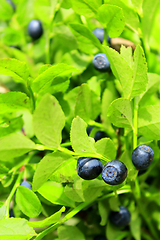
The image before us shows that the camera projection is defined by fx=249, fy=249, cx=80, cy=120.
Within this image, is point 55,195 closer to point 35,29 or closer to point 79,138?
point 79,138

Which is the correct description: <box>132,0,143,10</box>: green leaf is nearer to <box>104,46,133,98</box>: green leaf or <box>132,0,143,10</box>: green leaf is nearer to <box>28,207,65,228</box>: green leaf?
<box>104,46,133,98</box>: green leaf

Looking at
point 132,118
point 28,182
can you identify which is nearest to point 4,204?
point 28,182

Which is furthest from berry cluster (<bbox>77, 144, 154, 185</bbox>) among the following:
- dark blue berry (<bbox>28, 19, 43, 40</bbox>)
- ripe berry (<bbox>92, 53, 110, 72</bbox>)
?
dark blue berry (<bbox>28, 19, 43, 40</bbox>)

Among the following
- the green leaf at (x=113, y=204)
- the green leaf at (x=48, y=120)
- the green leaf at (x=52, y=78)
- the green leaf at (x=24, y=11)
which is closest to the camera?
the green leaf at (x=48, y=120)

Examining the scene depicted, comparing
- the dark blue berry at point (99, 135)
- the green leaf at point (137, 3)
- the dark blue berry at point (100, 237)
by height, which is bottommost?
the dark blue berry at point (100, 237)

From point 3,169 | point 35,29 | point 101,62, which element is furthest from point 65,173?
point 35,29

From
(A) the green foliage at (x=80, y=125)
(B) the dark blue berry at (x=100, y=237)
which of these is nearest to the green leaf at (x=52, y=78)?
(A) the green foliage at (x=80, y=125)

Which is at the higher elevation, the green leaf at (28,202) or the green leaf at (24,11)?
the green leaf at (24,11)

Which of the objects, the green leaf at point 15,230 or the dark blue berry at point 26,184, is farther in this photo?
the dark blue berry at point 26,184

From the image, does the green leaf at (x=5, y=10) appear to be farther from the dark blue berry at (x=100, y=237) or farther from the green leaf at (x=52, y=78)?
the dark blue berry at (x=100, y=237)
